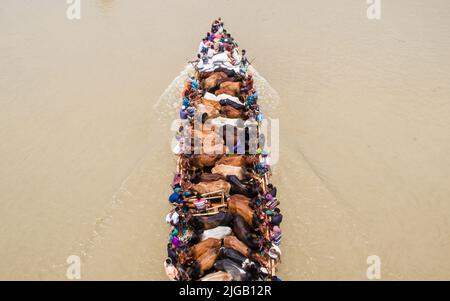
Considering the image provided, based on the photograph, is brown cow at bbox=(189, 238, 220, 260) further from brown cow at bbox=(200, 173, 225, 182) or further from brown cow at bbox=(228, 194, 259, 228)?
brown cow at bbox=(200, 173, 225, 182)

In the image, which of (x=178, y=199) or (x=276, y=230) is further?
(x=178, y=199)

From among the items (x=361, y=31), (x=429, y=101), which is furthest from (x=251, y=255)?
(x=361, y=31)

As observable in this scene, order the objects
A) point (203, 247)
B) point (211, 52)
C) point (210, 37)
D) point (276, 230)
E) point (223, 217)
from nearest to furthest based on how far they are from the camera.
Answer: point (203, 247) → point (223, 217) → point (276, 230) → point (211, 52) → point (210, 37)

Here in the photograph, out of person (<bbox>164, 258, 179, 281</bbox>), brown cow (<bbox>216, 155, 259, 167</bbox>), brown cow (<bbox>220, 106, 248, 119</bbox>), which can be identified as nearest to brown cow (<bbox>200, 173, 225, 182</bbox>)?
brown cow (<bbox>216, 155, 259, 167</bbox>)

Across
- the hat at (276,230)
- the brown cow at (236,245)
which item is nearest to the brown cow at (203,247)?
the brown cow at (236,245)

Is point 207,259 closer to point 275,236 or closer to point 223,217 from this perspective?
point 223,217

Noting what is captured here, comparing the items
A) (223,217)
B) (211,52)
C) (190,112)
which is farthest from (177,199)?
(211,52)
